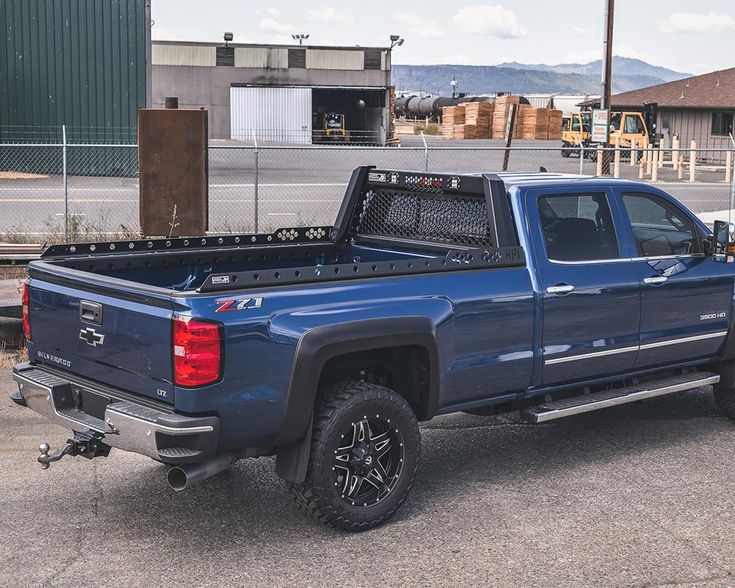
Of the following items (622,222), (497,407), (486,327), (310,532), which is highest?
(622,222)

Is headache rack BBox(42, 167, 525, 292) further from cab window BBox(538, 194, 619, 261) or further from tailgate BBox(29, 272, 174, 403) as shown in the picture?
tailgate BBox(29, 272, 174, 403)

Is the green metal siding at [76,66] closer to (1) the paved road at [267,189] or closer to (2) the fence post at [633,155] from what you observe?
(1) the paved road at [267,189]

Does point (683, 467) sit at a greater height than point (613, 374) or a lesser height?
lesser

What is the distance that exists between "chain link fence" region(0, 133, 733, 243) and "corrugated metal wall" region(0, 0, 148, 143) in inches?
31.0

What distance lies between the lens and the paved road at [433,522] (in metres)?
5.30

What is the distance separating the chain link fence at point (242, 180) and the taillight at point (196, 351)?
9.57 meters

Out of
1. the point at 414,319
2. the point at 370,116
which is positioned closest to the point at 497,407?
the point at 414,319

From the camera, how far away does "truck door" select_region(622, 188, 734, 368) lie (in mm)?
7168

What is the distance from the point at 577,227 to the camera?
22.8 feet

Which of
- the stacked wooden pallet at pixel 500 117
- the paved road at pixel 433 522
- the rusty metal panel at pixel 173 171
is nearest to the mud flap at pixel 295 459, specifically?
the paved road at pixel 433 522

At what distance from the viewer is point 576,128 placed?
47.8 m

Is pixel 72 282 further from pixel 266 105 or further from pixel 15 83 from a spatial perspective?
pixel 266 105

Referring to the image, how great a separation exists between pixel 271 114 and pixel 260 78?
3210 mm

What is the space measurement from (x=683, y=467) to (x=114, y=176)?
1028 inches
